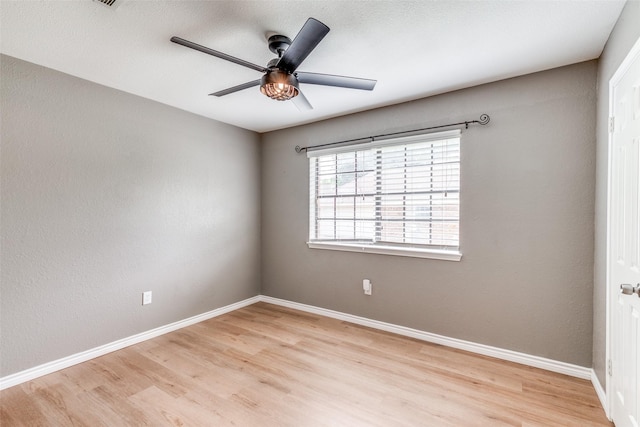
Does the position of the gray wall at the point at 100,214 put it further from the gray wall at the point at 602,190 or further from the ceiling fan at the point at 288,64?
the gray wall at the point at 602,190

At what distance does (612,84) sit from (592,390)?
2.06 m

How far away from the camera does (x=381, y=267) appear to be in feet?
10.6

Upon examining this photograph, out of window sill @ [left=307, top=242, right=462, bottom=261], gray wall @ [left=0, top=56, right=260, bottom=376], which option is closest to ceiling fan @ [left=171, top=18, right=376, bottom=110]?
gray wall @ [left=0, top=56, right=260, bottom=376]

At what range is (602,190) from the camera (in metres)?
2.02

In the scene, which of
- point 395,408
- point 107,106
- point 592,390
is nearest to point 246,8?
point 107,106

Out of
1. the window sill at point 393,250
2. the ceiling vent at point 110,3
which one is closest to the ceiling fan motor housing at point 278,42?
the ceiling vent at point 110,3

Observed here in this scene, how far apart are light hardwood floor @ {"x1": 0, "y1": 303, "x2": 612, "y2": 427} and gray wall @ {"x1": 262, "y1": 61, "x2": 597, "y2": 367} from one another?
310 millimetres

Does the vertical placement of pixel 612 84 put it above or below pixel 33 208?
above

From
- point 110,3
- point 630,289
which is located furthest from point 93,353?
point 630,289

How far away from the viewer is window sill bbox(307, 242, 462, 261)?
2795mm

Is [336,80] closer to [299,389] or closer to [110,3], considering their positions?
[110,3]

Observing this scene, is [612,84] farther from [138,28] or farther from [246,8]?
[138,28]

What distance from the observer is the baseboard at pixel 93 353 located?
220 centimetres

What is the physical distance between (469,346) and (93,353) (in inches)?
132
